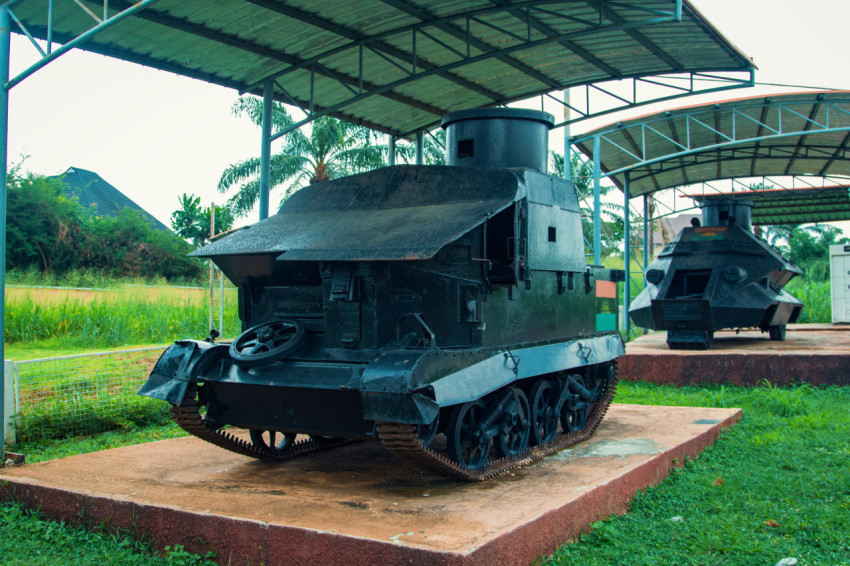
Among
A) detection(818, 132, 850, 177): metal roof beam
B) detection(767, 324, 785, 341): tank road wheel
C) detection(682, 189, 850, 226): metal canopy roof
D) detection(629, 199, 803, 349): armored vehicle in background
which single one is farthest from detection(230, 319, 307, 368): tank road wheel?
detection(682, 189, 850, 226): metal canopy roof

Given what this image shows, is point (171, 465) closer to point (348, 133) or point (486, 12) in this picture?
point (486, 12)

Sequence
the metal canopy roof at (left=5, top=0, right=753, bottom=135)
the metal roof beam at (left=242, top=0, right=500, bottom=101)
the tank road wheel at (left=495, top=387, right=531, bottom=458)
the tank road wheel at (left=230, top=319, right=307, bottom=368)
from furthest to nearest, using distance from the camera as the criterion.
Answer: the metal roof beam at (left=242, top=0, right=500, bottom=101) → the metal canopy roof at (left=5, top=0, right=753, bottom=135) → the tank road wheel at (left=495, top=387, right=531, bottom=458) → the tank road wheel at (left=230, top=319, right=307, bottom=368)

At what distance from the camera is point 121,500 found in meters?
5.17

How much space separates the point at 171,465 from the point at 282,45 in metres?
5.54

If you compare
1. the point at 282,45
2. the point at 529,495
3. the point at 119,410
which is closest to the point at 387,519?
the point at 529,495

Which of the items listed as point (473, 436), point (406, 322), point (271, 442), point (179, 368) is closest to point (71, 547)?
point (179, 368)

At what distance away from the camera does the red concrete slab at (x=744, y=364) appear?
11.0m

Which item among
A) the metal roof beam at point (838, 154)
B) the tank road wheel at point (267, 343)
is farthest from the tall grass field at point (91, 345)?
the metal roof beam at point (838, 154)

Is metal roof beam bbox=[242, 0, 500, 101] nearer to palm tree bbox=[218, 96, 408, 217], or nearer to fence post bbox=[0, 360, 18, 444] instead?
fence post bbox=[0, 360, 18, 444]

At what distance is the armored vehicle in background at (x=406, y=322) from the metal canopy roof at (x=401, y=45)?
2.97m

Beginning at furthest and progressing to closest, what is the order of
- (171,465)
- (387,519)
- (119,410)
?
1. (119,410)
2. (171,465)
3. (387,519)

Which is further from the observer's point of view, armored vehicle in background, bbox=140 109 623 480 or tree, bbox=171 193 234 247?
tree, bbox=171 193 234 247

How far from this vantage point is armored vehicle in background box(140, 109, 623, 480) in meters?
5.40

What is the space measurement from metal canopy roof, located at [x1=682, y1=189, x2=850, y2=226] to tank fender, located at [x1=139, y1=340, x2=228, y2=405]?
52.2 ft
